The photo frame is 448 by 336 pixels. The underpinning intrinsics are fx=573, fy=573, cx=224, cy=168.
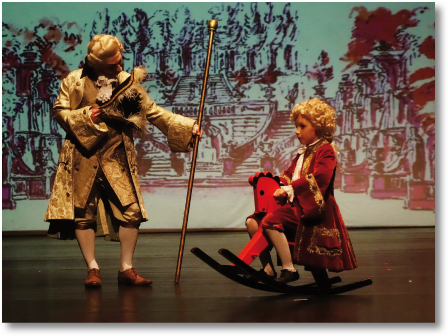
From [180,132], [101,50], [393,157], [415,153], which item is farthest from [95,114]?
[415,153]

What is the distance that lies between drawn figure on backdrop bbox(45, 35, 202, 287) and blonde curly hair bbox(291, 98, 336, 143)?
566 mm

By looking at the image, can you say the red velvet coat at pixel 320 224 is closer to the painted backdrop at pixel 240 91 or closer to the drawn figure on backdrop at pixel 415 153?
the painted backdrop at pixel 240 91

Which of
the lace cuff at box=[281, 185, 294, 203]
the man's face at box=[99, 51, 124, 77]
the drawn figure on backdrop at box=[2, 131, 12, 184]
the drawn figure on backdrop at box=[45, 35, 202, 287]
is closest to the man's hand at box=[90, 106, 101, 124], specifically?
the drawn figure on backdrop at box=[45, 35, 202, 287]

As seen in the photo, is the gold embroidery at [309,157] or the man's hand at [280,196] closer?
the man's hand at [280,196]

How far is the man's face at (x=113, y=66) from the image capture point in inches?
108

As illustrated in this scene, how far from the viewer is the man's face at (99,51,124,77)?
274 centimetres

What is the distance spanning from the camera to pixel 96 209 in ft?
9.19

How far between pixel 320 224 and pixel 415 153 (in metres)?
3.17

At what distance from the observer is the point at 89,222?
2.74m

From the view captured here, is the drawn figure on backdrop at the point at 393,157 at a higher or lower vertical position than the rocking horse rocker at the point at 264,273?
higher

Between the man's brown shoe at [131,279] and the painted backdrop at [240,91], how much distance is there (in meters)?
2.43

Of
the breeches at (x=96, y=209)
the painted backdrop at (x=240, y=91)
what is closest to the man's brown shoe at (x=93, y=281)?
the breeches at (x=96, y=209)

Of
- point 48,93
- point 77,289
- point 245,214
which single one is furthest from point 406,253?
point 48,93

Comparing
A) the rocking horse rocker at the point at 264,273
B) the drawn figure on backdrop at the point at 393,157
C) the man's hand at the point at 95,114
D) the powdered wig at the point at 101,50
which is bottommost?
the rocking horse rocker at the point at 264,273
